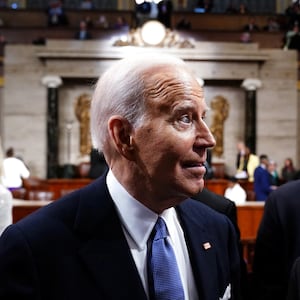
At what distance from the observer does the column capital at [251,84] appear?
15172 mm

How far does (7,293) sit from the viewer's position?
1.33 m

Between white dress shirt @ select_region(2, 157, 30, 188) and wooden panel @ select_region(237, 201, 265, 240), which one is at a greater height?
white dress shirt @ select_region(2, 157, 30, 188)

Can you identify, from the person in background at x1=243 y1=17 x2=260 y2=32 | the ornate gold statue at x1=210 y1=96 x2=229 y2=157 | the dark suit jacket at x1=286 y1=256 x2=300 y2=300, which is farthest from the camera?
Result: the person in background at x1=243 y1=17 x2=260 y2=32

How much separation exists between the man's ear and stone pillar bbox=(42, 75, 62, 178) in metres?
13.6

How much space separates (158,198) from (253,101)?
14.2 metres

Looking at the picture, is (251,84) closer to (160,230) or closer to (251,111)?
(251,111)

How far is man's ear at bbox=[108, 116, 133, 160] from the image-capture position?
1446 mm

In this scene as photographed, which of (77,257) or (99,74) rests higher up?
(99,74)

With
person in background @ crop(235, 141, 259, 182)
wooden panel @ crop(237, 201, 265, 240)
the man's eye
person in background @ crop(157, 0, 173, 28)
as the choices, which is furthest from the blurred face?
person in background @ crop(157, 0, 173, 28)

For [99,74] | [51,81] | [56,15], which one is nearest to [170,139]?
[51,81]

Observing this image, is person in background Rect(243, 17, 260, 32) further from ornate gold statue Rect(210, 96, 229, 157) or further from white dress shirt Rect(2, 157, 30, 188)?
white dress shirt Rect(2, 157, 30, 188)

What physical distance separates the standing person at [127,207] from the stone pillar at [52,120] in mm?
13554

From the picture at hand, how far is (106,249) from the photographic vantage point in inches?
56.5

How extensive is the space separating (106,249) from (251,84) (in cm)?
1421
